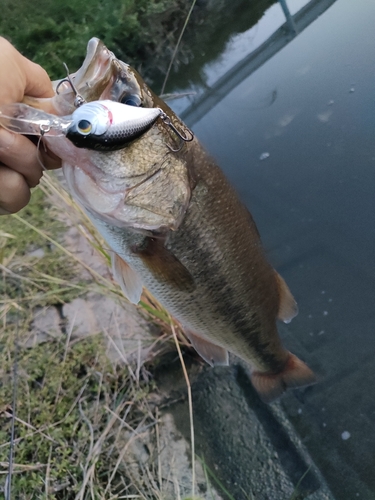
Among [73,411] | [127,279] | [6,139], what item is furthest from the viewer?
[73,411]

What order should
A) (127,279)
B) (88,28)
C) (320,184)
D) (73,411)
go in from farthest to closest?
(88,28) → (320,184) → (73,411) → (127,279)

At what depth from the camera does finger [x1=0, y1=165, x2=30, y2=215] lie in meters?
1.09

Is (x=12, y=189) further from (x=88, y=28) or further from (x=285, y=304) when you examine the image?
(x=88, y=28)

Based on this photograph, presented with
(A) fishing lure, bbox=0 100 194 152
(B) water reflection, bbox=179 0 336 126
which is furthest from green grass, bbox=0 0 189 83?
(A) fishing lure, bbox=0 100 194 152

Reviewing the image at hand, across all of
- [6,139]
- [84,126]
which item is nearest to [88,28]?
[6,139]

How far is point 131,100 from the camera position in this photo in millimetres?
1086

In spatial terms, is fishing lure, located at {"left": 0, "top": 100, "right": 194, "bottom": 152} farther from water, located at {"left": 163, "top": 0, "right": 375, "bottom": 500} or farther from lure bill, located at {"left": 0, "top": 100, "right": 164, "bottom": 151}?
water, located at {"left": 163, "top": 0, "right": 375, "bottom": 500}

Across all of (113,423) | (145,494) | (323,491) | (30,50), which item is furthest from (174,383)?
(30,50)

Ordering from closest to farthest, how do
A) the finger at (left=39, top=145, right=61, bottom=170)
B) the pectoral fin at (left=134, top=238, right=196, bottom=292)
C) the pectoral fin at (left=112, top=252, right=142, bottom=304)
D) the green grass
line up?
the finger at (left=39, top=145, right=61, bottom=170)
the pectoral fin at (left=134, top=238, right=196, bottom=292)
the pectoral fin at (left=112, top=252, right=142, bottom=304)
the green grass

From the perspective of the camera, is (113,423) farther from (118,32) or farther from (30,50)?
(30,50)

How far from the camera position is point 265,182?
3023 mm

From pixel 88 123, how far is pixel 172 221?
0.43 meters

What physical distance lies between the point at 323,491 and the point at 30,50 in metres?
6.92

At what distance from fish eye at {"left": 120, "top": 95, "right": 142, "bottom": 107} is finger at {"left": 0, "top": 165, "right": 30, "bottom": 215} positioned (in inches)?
13.6
